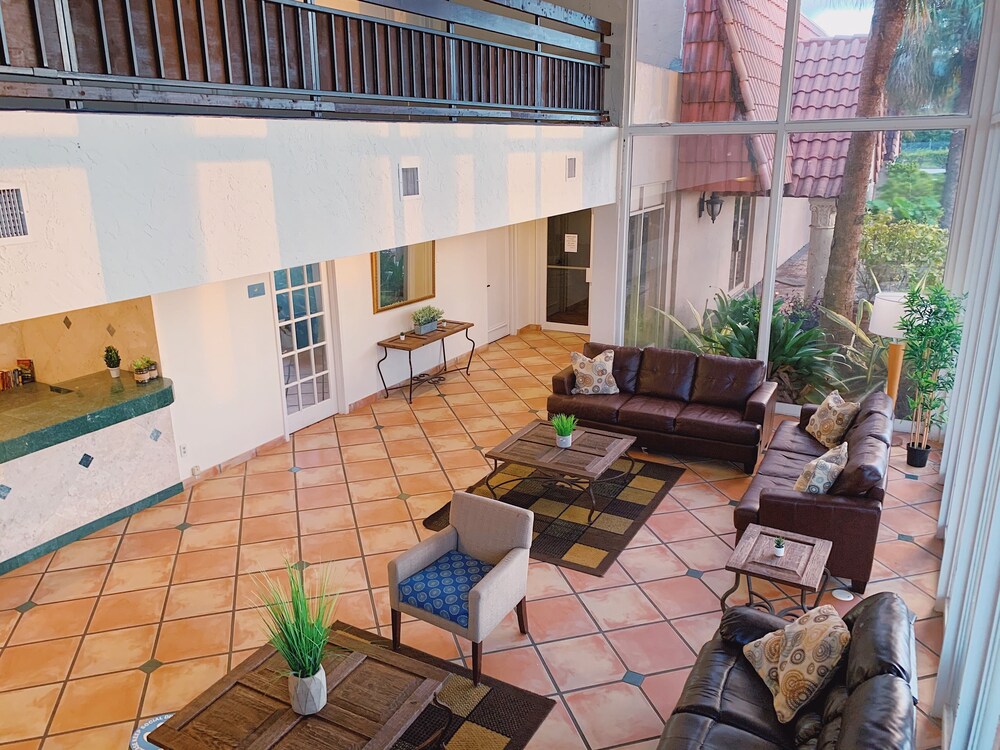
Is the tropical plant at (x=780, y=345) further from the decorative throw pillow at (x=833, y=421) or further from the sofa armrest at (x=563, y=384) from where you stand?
the sofa armrest at (x=563, y=384)

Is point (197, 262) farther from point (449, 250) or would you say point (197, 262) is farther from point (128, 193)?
point (449, 250)

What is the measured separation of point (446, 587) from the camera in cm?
413

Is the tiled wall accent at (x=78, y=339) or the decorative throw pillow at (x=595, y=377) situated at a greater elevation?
the tiled wall accent at (x=78, y=339)

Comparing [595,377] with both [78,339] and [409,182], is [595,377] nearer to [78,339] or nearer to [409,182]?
[409,182]

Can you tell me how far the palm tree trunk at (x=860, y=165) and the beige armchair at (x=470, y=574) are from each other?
15.5 ft

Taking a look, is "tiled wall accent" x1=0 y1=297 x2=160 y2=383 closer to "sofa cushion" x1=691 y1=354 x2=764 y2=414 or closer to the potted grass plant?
the potted grass plant

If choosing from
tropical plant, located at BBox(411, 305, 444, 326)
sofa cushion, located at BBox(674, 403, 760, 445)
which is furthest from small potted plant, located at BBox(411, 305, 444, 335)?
sofa cushion, located at BBox(674, 403, 760, 445)

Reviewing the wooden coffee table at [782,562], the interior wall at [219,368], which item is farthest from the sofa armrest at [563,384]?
the wooden coffee table at [782,562]

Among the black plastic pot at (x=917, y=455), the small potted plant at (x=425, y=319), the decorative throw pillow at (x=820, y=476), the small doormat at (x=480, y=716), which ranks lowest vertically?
the small doormat at (x=480, y=716)

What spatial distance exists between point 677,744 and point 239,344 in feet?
16.8

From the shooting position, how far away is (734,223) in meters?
7.79

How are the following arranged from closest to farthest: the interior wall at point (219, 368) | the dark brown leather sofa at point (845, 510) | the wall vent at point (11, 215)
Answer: the wall vent at point (11, 215) → the dark brown leather sofa at point (845, 510) → the interior wall at point (219, 368)

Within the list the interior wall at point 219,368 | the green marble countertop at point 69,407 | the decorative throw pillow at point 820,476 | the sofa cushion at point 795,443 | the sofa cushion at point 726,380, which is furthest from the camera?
the sofa cushion at point 726,380

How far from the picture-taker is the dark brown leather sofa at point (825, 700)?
8.72ft
